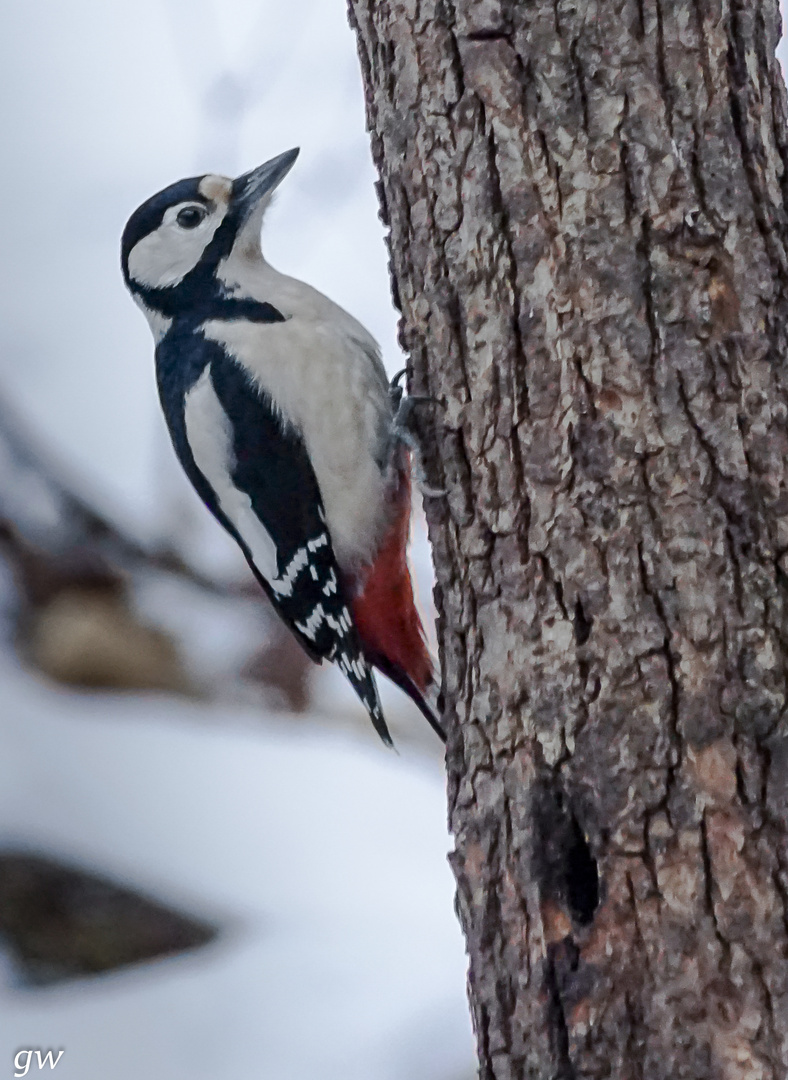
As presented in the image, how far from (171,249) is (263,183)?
19 cm

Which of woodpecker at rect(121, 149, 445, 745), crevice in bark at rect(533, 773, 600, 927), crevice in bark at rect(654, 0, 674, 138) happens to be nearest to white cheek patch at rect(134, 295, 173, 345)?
woodpecker at rect(121, 149, 445, 745)

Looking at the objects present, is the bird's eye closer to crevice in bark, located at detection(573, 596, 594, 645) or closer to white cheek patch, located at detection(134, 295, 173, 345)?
white cheek patch, located at detection(134, 295, 173, 345)

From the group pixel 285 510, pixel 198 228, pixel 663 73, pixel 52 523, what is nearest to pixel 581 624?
Result: pixel 663 73

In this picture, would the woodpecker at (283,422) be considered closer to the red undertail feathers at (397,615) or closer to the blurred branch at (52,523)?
the red undertail feathers at (397,615)

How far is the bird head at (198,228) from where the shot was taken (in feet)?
6.10

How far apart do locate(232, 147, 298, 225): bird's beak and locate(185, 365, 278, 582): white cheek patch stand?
0.31 meters

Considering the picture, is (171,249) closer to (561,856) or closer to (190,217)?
(190,217)

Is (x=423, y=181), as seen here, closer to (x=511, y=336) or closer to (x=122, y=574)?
(x=511, y=336)

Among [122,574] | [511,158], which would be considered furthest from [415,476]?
[122,574]

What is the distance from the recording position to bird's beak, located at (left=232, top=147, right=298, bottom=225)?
187 cm

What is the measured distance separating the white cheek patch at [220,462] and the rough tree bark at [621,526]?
1.94ft

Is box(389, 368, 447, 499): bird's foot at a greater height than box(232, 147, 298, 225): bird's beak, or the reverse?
box(232, 147, 298, 225): bird's beak

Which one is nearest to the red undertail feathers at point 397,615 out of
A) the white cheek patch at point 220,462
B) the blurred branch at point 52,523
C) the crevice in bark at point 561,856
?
the white cheek patch at point 220,462

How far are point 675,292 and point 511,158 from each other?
0.23 m
